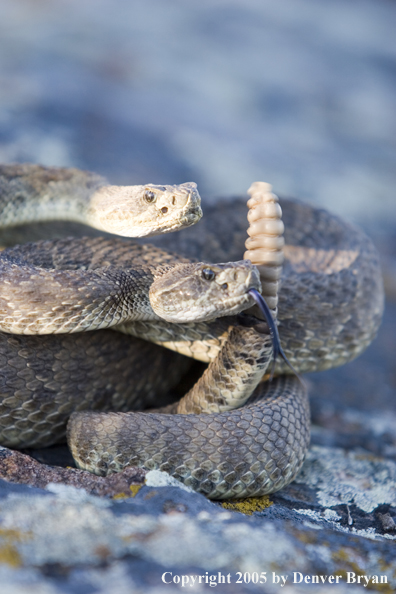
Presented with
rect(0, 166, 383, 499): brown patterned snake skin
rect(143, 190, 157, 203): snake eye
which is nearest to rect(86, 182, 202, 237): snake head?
rect(143, 190, 157, 203): snake eye

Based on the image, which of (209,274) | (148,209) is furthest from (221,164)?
(209,274)

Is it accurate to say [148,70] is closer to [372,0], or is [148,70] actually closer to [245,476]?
[372,0]

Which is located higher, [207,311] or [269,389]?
[207,311]

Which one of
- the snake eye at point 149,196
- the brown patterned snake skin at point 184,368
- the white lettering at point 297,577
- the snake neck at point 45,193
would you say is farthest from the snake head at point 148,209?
the white lettering at point 297,577

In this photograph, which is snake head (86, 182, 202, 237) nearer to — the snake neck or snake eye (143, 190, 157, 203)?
snake eye (143, 190, 157, 203)

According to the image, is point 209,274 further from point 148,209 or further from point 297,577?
point 297,577

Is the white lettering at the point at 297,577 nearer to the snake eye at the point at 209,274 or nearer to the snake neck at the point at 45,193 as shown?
the snake eye at the point at 209,274

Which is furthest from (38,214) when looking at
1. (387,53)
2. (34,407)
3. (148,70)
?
(387,53)
